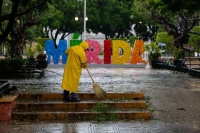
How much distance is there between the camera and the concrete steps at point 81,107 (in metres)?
11.4

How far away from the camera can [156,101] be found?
44.2ft

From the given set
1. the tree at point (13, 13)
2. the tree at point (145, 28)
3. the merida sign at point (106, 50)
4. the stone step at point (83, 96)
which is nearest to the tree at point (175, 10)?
the merida sign at point (106, 50)

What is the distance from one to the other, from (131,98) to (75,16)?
158 ft

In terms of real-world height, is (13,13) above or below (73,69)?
above

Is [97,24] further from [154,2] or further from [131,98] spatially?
[131,98]

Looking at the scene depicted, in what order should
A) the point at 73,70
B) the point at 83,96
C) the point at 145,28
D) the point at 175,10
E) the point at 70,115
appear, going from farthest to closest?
the point at 145,28 < the point at 175,10 < the point at 83,96 < the point at 73,70 < the point at 70,115

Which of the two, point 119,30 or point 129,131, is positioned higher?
point 119,30

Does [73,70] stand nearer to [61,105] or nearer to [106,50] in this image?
[61,105]

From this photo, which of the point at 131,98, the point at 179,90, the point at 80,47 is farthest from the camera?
the point at 179,90

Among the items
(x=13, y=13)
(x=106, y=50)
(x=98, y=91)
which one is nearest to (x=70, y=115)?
(x=98, y=91)

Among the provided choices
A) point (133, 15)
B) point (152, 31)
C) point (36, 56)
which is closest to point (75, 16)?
point (133, 15)

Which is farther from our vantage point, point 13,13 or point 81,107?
point 13,13

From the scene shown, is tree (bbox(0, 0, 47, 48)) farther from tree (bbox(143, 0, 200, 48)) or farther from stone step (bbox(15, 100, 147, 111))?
tree (bbox(143, 0, 200, 48))

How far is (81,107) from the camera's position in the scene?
480 inches
